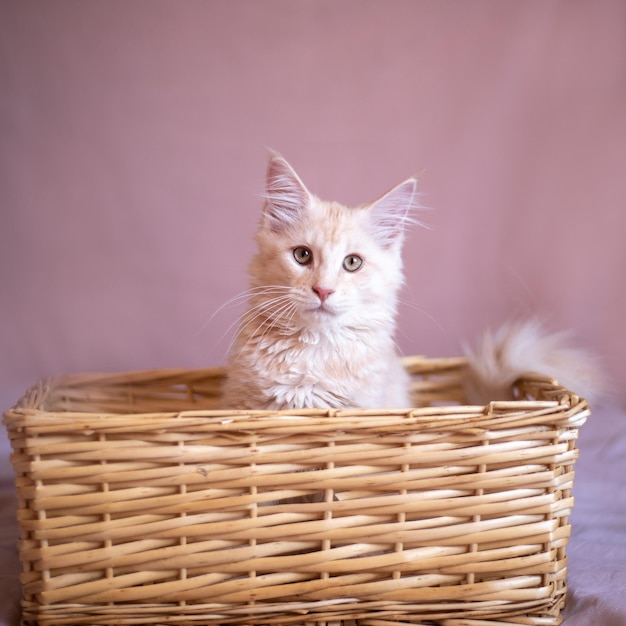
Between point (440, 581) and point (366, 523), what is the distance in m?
0.19

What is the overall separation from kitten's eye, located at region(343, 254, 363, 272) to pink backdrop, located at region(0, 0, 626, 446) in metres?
0.89

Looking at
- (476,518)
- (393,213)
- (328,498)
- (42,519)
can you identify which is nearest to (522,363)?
(393,213)

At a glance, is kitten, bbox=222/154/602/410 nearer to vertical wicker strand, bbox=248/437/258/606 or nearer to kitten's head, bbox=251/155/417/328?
kitten's head, bbox=251/155/417/328

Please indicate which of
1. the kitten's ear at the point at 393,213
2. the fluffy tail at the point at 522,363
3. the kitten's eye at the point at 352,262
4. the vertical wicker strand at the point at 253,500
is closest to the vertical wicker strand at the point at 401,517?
the vertical wicker strand at the point at 253,500

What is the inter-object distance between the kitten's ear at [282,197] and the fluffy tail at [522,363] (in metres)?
0.72

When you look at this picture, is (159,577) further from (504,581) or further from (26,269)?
(26,269)

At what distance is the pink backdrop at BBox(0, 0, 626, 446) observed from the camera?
2.35 meters

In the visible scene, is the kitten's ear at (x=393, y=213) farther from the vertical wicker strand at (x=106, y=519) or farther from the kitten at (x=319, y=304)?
the vertical wicker strand at (x=106, y=519)

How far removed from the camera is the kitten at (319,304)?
1442 mm

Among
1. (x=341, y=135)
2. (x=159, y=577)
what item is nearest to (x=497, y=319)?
(x=341, y=135)

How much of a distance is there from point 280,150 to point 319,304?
3.70 feet

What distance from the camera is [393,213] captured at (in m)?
1.60

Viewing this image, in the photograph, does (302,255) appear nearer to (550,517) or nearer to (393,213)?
(393,213)

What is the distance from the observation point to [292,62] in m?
2.42
